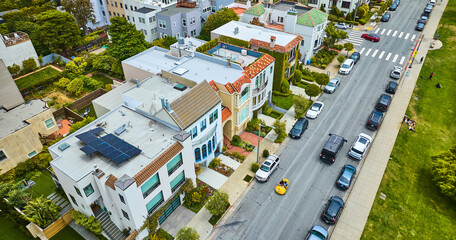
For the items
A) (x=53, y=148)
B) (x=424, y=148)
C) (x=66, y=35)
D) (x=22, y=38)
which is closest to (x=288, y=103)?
(x=424, y=148)

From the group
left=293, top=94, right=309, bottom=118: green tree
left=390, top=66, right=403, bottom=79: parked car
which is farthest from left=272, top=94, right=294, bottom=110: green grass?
left=390, top=66, right=403, bottom=79: parked car

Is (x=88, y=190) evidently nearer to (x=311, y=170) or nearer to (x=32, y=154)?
(x=32, y=154)

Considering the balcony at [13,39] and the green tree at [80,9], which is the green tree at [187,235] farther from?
the green tree at [80,9]

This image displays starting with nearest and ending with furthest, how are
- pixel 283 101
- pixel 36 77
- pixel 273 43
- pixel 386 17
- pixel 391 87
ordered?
pixel 273 43 < pixel 283 101 < pixel 391 87 < pixel 36 77 < pixel 386 17

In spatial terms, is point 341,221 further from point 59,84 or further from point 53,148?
point 59,84

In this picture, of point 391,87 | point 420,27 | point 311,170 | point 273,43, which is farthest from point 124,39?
point 420,27

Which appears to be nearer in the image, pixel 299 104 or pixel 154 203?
pixel 154 203
